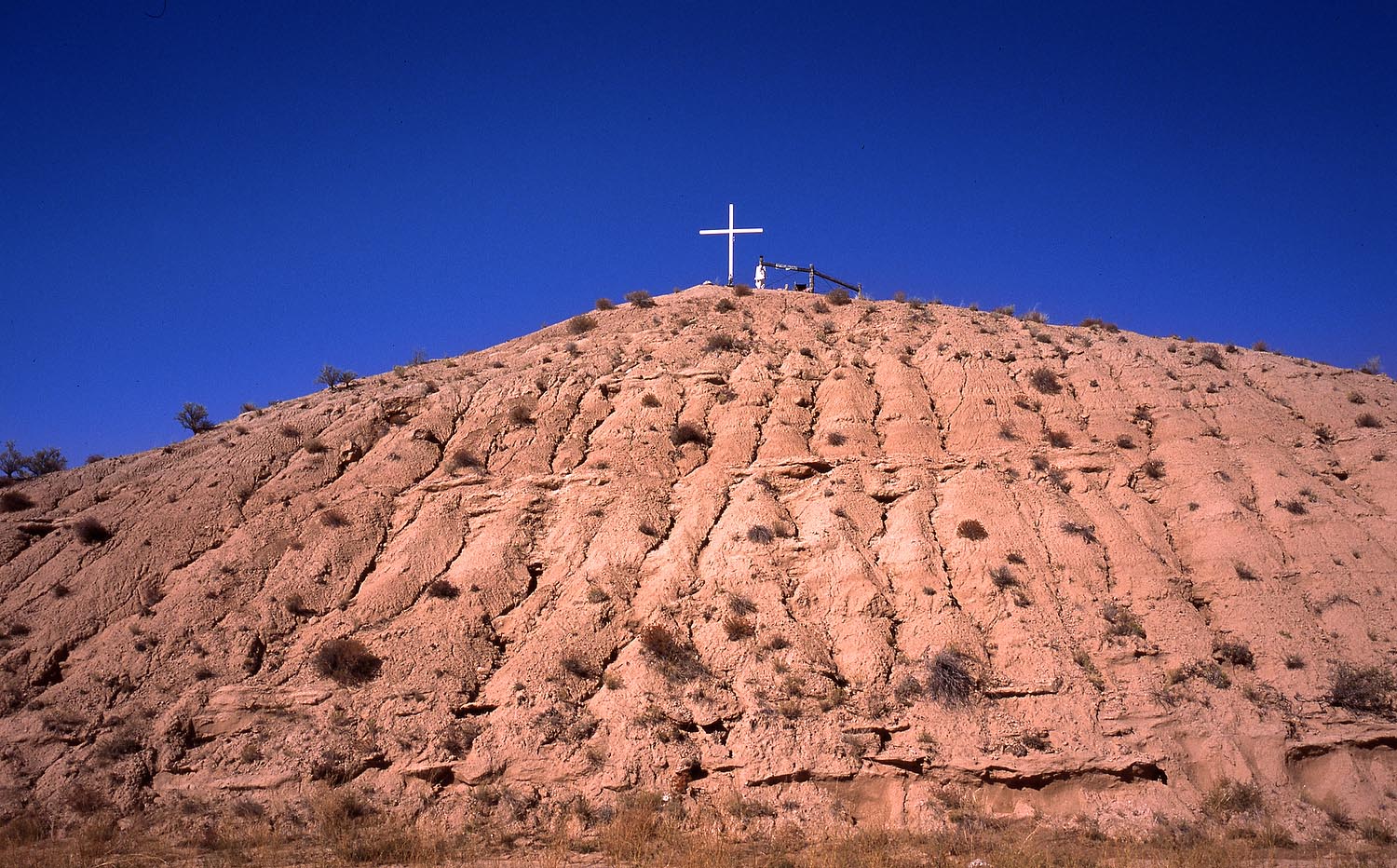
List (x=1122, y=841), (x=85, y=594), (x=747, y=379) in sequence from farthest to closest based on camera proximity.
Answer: (x=747, y=379) → (x=85, y=594) → (x=1122, y=841)

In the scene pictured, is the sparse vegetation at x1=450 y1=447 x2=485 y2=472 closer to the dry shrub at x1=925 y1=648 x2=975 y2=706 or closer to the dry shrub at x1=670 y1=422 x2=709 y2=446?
the dry shrub at x1=670 y1=422 x2=709 y2=446

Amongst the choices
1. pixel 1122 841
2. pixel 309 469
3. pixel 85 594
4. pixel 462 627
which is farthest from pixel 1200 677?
pixel 85 594

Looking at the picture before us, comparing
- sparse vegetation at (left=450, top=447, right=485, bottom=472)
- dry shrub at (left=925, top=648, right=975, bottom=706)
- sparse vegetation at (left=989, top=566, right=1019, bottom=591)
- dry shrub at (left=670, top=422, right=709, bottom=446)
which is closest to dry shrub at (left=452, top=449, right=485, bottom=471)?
sparse vegetation at (left=450, top=447, right=485, bottom=472)

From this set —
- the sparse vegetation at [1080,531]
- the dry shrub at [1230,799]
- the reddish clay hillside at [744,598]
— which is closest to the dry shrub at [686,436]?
the reddish clay hillside at [744,598]

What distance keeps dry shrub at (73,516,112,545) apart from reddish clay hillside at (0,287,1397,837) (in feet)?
0.29

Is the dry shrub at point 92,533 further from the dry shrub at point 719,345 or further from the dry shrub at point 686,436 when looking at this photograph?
the dry shrub at point 719,345

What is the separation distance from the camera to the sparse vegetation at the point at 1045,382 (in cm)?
2294

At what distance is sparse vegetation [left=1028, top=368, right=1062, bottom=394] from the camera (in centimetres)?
2294

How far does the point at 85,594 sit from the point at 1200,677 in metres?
23.0

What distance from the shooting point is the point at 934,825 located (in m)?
13.5

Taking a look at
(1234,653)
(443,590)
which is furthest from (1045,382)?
(443,590)

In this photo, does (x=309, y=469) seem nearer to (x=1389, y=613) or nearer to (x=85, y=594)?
(x=85, y=594)

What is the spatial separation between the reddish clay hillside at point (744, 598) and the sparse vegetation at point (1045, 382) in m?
0.15

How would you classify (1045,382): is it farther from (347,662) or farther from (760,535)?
(347,662)
